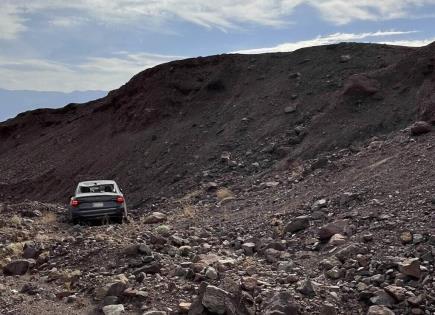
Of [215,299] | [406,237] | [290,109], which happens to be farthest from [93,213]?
[290,109]

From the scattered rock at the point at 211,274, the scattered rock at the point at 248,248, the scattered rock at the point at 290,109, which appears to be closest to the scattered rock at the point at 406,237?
the scattered rock at the point at 248,248

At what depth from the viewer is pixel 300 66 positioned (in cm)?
2506

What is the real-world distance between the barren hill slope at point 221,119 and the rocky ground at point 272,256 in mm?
4178

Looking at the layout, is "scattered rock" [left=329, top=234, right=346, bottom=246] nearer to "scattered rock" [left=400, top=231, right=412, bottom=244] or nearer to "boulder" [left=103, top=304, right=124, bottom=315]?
"scattered rock" [left=400, top=231, right=412, bottom=244]

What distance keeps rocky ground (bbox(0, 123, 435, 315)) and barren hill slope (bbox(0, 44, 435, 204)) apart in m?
4.18

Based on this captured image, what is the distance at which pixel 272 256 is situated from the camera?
26.3 ft

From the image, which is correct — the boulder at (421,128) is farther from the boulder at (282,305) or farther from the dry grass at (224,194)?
the boulder at (282,305)

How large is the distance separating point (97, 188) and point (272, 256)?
7.90 m

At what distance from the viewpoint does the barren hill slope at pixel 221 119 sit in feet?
57.6

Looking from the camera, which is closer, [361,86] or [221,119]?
[361,86]

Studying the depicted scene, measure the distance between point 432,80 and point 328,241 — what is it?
11.0 m

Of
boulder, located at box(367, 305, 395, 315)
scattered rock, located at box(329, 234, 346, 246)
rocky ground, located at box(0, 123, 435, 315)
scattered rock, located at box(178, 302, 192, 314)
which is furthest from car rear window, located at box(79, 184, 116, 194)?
boulder, located at box(367, 305, 395, 315)

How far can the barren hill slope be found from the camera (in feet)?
57.6

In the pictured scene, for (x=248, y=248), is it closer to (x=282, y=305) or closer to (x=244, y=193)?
(x=282, y=305)
